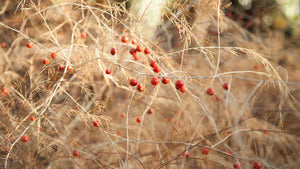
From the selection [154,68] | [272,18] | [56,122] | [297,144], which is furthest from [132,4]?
[272,18]

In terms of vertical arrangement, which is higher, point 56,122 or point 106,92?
point 106,92

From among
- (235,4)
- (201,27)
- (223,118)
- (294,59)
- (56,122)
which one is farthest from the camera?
(235,4)

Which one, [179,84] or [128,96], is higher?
[179,84]

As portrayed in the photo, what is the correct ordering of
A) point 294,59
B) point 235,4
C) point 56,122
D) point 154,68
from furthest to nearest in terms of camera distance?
point 235,4, point 294,59, point 56,122, point 154,68

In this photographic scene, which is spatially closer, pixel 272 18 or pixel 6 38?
pixel 6 38

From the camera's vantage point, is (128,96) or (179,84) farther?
(128,96)

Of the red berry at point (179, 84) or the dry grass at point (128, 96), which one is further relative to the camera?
the dry grass at point (128, 96)

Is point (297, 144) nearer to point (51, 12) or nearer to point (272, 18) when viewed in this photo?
point (51, 12)

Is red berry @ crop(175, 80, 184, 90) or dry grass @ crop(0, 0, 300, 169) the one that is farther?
dry grass @ crop(0, 0, 300, 169)
